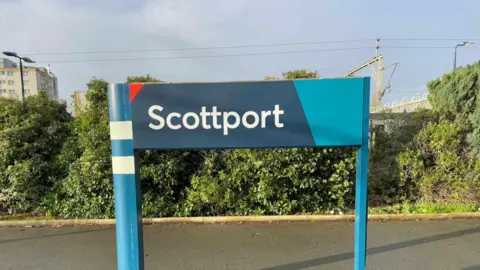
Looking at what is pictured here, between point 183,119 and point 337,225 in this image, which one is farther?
point 337,225

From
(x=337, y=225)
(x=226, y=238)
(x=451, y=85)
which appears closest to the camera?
(x=226, y=238)

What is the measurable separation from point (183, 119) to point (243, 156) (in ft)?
9.23

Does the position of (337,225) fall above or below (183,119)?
below

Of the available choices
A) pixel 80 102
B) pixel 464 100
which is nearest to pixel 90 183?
pixel 80 102

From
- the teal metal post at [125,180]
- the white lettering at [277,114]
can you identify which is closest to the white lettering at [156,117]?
the teal metal post at [125,180]

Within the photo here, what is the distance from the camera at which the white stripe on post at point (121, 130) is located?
241cm

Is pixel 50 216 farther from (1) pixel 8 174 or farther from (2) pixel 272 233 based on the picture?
(2) pixel 272 233

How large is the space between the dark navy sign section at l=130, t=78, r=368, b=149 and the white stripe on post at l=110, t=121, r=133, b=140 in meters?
0.05

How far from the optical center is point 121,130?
7.93 feet

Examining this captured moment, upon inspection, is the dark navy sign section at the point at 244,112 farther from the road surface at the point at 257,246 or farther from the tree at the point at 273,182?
the tree at the point at 273,182

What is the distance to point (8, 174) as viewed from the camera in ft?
17.5

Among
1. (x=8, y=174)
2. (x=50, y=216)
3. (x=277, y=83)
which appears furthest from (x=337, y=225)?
(x=8, y=174)

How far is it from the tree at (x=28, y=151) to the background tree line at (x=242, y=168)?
0.05ft

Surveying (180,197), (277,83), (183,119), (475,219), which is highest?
(277,83)
